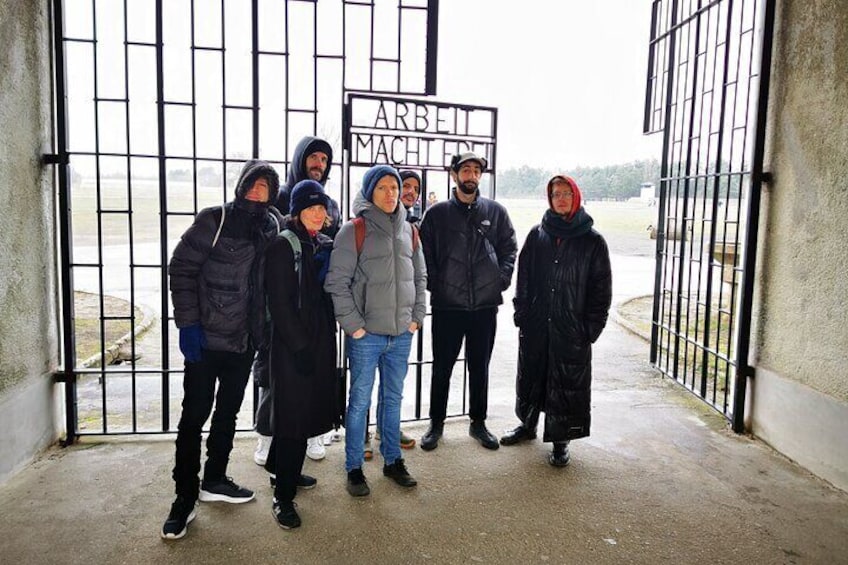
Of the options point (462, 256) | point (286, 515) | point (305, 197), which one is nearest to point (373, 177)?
point (305, 197)

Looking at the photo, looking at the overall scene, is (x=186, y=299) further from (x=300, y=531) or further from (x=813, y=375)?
(x=813, y=375)

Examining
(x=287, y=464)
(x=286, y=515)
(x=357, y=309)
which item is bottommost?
(x=286, y=515)

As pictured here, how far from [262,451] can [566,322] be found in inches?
79.8

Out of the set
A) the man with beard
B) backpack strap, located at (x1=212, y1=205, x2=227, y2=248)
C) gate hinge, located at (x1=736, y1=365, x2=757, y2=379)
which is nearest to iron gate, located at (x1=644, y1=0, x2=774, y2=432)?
gate hinge, located at (x1=736, y1=365, x2=757, y2=379)

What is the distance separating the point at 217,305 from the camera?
8.97 feet

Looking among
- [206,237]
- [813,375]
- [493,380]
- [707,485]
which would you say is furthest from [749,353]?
[206,237]

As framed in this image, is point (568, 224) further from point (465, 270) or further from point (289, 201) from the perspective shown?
point (289, 201)

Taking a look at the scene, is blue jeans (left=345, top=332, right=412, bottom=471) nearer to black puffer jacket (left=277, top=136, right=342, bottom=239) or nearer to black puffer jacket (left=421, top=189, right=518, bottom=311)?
black puffer jacket (left=421, top=189, right=518, bottom=311)

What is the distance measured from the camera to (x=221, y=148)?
384 centimetres

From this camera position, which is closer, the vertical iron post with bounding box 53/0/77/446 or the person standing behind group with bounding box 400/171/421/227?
the vertical iron post with bounding box 53/0/77/446

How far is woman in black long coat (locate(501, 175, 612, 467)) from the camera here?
11.6 feet

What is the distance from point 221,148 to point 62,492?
87.2 inches

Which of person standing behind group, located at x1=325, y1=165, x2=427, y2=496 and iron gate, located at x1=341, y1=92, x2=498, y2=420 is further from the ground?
iron gate, located at x1=341, y1=92, x2=498, y2=420

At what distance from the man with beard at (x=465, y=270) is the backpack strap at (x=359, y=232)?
A: 2.51 feet
